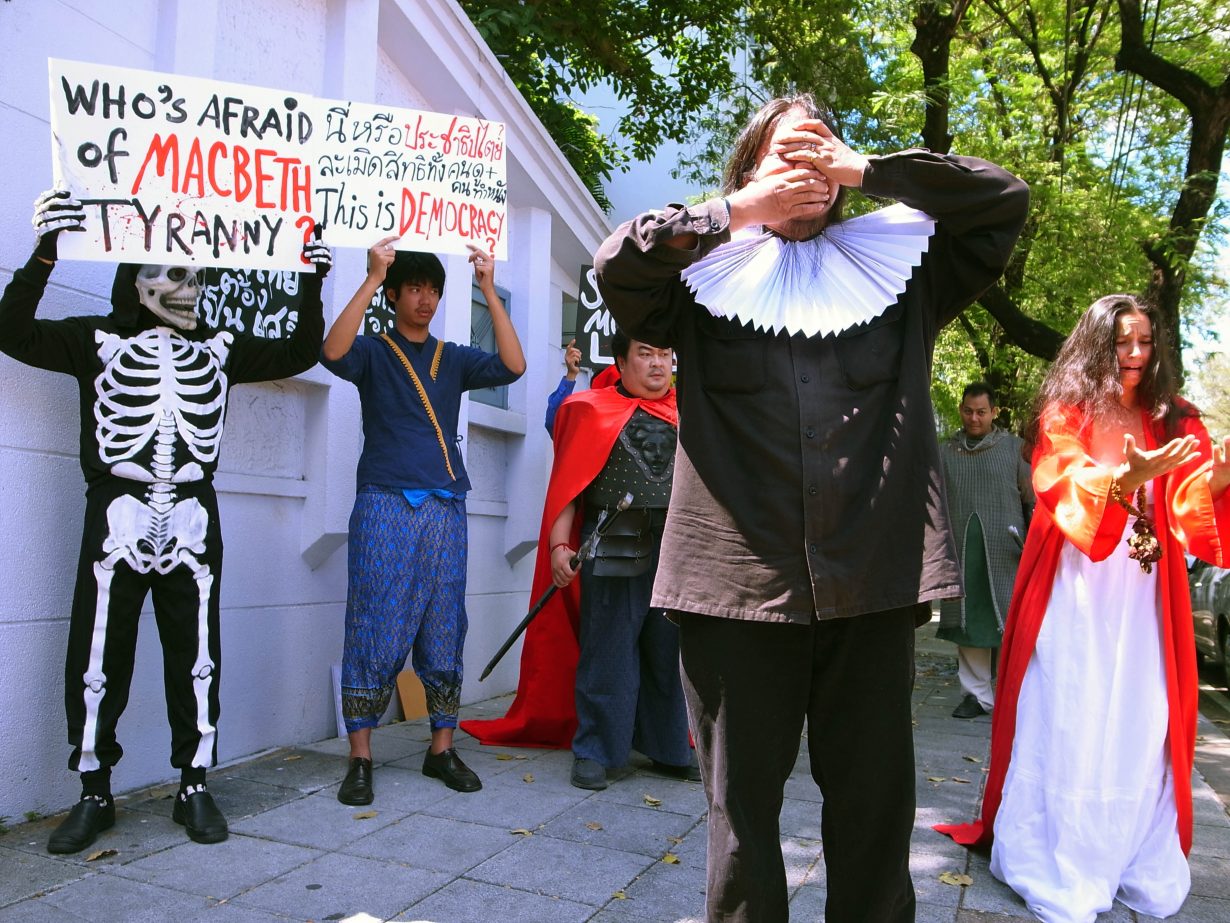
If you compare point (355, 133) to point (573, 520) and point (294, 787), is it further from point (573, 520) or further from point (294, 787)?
point (294, 787)

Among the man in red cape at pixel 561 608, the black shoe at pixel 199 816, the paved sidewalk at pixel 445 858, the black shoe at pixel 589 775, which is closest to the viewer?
the paved sidewalk at pixel 445 858

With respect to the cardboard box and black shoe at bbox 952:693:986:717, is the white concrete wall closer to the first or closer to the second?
the cardboard box

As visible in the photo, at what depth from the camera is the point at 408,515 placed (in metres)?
4.46

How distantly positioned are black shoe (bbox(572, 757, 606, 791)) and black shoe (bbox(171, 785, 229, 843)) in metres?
1.48

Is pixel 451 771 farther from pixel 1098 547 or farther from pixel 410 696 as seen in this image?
pixel 1098 547

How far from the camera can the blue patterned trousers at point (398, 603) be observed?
4367 mm

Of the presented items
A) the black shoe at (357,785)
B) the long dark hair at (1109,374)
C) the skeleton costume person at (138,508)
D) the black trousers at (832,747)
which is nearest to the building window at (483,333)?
the black shoe at (357,785)

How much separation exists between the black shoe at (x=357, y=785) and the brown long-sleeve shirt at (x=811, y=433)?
95.5 inches

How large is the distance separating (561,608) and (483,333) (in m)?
2.27

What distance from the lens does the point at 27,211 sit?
3773 mm

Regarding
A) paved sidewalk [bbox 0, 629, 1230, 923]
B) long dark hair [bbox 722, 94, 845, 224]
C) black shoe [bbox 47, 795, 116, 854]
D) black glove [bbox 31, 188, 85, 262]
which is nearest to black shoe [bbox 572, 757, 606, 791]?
paved sidewalk [bbox 0, 629, 1230, 923]

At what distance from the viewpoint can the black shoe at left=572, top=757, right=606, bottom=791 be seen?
4590 mm

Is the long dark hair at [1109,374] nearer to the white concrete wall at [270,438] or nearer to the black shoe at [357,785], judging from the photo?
the black shoe at [357,785]

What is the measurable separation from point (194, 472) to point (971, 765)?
3938mm
